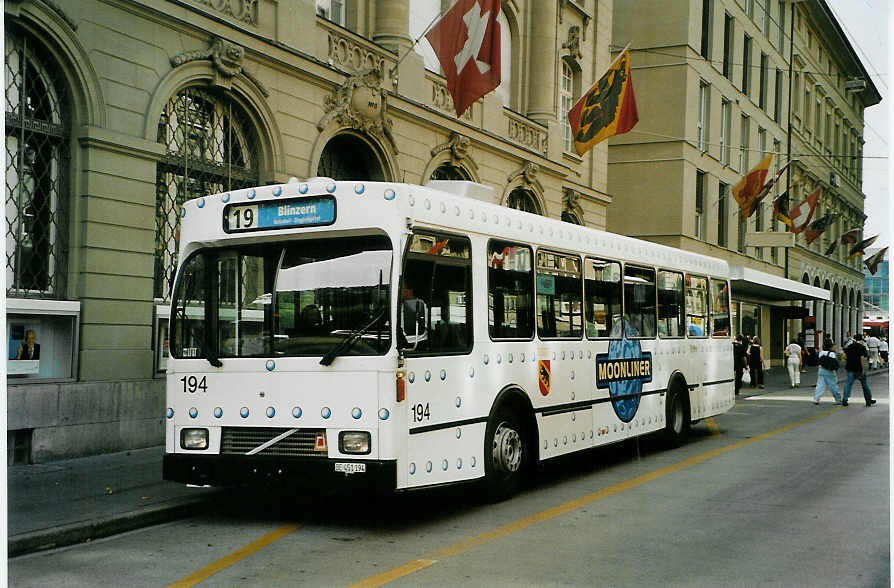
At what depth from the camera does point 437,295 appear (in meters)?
8.88

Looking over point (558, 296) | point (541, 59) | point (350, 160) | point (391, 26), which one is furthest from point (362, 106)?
point (541, 59)

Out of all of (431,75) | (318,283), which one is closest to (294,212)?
(318,283)

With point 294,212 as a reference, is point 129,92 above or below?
above

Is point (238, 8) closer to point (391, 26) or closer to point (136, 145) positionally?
point (136, 145)

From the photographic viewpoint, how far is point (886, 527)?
861 centimetres

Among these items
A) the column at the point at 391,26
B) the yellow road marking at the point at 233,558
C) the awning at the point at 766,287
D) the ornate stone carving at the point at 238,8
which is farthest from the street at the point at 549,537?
the awning at the point at 766,287

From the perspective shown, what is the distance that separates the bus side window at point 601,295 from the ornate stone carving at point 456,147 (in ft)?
29.1

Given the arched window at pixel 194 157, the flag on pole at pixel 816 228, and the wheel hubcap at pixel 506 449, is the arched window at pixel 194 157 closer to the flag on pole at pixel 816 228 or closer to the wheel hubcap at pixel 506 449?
the wheel hubcap at pixel 506 449

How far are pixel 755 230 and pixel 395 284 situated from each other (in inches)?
1630

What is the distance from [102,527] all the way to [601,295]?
6.56 meters

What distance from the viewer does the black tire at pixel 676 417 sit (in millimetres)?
14703

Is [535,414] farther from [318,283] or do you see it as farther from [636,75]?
[636,75]

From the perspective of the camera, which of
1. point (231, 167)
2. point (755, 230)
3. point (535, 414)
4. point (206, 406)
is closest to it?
point (206, 406)

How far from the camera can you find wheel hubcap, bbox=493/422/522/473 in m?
9.78
